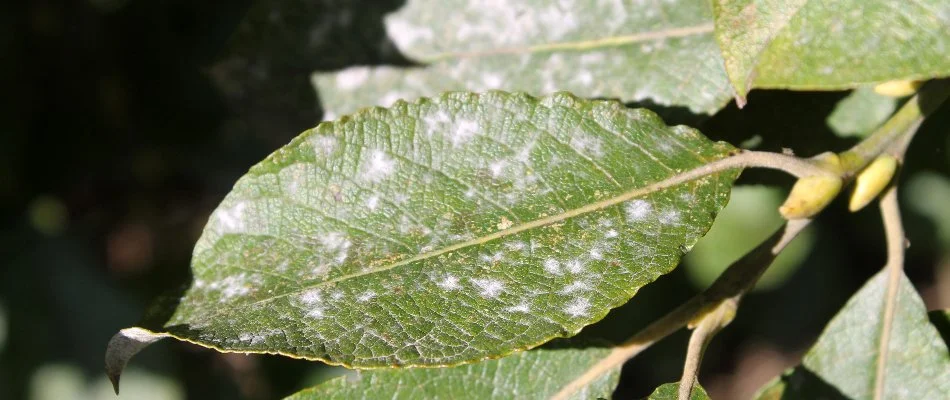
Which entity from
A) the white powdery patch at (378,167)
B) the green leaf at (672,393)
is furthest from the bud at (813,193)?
the white powdery patch at (378,167)

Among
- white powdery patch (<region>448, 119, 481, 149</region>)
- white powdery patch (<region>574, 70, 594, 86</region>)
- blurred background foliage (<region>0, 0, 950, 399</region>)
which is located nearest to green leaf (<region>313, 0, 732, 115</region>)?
white powdery patch (<region>574, 70, 594, 86</region>)

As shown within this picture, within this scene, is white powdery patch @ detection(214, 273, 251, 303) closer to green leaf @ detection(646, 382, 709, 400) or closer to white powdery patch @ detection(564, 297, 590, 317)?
white powdery patch @ detection(564, 297, 590, 317)

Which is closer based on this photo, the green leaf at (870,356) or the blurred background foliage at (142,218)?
the green leaf at (870,356)

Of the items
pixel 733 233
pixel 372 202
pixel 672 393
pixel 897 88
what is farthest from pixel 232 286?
pixel 733 233

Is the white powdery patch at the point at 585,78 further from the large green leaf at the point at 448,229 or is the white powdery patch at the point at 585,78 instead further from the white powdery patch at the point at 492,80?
the large green leaf at the point at 448,229

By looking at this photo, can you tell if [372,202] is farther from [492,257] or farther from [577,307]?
[577,307]

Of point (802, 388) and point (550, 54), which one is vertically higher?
point (550, 54)

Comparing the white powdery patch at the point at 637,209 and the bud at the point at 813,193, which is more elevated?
the white powdery patch at the point at 637,209
